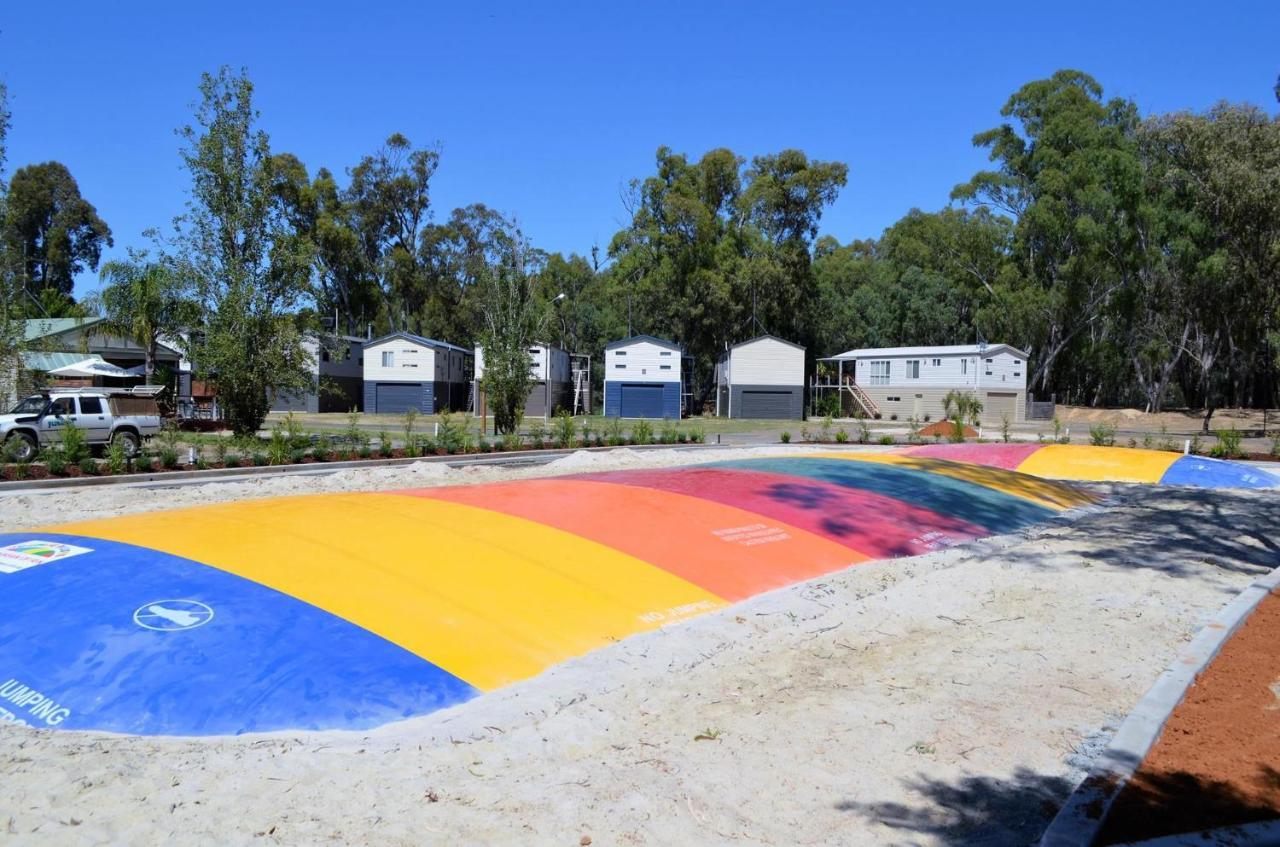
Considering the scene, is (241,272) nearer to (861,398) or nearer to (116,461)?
(116,461)

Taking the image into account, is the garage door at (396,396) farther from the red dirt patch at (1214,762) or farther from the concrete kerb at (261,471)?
the red dirt patch at (1214,762)

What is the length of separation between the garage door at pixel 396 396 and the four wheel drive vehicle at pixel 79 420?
3718 centimetres

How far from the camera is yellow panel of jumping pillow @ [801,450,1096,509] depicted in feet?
57.6

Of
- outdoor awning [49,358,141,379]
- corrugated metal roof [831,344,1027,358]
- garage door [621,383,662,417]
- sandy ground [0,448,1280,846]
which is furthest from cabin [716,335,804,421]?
sandy ground [0,448,1280,846]

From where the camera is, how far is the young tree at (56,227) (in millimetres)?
85688

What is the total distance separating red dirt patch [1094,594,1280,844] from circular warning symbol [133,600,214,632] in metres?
6.58

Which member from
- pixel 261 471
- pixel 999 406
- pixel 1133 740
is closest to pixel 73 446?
pixel 261 471

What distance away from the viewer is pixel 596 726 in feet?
20.4

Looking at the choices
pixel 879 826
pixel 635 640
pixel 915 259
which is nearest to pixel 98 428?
pixel 635 640

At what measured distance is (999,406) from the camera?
6594 cm

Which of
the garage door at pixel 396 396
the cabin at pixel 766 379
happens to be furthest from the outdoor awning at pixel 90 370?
the cabin at pixel 766 379

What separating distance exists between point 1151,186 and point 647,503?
6358 cm

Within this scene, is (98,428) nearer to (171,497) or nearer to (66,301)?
(171,497)

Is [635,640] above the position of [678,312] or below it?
below
